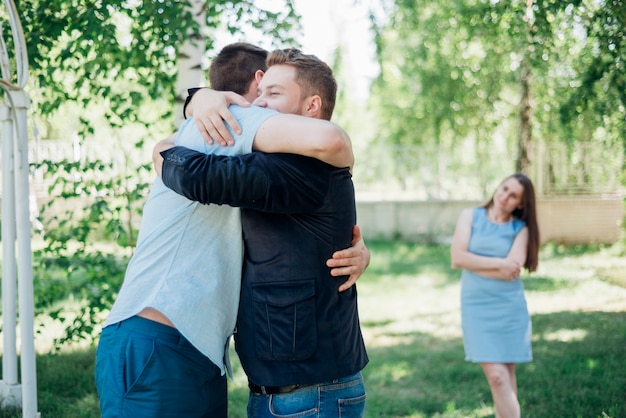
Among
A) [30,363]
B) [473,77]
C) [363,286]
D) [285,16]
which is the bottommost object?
[363,286]

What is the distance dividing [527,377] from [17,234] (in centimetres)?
436

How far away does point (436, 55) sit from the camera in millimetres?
16234

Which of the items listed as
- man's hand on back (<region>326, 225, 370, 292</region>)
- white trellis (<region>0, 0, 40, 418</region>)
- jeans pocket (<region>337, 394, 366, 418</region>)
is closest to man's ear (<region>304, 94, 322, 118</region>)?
man's hand on back (<region>326, 225, 370, 292</region>)

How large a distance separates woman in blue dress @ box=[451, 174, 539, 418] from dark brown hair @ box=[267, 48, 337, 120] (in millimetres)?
2705

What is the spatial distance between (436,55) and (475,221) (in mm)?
12007

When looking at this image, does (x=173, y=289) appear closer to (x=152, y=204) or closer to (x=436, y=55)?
(x=152, y=204)

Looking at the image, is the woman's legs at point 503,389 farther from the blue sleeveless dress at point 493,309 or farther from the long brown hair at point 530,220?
the long brown hair at point 530,220

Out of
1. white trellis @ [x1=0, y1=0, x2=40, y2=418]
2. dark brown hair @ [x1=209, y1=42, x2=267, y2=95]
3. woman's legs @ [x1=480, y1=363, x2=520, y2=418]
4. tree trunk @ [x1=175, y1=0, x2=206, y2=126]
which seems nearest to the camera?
dark brown hair @ [x1=209, y1=42, x2=267, y2=95]

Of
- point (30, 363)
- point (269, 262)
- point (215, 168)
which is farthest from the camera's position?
point (30, 363)

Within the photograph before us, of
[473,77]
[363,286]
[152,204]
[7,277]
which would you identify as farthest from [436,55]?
[152,204]

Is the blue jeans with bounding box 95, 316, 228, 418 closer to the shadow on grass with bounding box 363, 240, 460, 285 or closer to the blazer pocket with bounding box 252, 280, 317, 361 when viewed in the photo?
the blazer pocket with bounding box 252, 280, 317, 361

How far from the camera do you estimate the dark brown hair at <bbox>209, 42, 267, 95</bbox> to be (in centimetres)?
256

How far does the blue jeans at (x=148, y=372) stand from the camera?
210 cm

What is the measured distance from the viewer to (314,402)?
216cm
